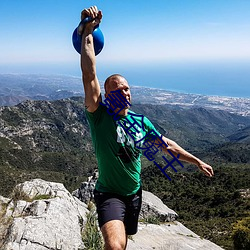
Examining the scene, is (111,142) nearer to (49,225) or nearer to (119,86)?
(119,86)

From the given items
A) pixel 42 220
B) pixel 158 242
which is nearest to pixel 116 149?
pixel 42 220

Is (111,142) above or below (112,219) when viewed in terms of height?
above

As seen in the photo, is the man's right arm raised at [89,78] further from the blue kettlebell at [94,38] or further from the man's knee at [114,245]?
the man's knee at [114,245]

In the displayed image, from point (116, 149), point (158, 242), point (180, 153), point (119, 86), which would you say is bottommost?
point (158, 242)

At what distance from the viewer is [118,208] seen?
11.7ft

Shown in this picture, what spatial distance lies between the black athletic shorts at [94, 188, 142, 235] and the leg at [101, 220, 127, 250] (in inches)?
2.9

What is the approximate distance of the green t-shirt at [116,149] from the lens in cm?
351

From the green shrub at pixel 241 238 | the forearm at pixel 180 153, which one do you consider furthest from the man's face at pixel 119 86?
the green shrub at pixel 241 238

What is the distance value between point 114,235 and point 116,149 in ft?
3.18

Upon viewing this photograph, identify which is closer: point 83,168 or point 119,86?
point 119,86

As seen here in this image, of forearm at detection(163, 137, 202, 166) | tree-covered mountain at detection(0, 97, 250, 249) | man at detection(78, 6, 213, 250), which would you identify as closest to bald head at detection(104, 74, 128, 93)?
man at detection(78, 6, 213, 250)

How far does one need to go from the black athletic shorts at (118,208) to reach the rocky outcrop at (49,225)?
274 cm

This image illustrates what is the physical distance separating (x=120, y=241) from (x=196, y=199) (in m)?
55.0

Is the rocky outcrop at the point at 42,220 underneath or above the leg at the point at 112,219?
underneath
